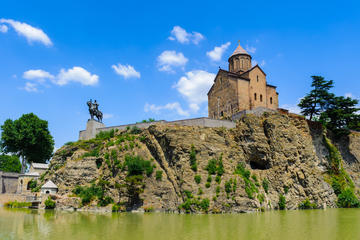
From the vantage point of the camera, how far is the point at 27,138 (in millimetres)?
41438

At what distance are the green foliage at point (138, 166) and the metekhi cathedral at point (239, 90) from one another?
13626 mm

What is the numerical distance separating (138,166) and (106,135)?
883 cm

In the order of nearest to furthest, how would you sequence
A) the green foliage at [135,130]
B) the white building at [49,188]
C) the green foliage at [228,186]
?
the green foliage at [228,186]
the white building at [49,188]
the green foliage at [135,130]

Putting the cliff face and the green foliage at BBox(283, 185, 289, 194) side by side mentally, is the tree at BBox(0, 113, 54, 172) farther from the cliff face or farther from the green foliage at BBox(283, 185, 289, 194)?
the green foliage at BBox(283, 185, 289, 194)

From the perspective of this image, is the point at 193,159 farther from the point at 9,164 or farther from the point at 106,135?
the point at 9,164

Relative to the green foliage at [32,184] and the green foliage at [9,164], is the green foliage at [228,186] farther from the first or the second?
the green foliage at [9,164]

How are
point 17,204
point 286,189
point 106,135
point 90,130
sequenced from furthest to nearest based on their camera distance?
point 90,130, point 106,135, point 17,204, point 286,189

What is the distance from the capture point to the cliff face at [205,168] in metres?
24.8

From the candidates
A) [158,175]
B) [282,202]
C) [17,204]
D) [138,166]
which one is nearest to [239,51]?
[282,202]

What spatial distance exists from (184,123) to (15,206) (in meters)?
20.5

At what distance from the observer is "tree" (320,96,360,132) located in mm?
35031

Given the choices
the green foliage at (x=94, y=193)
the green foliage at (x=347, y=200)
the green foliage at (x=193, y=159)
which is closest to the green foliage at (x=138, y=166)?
the green foliage at (x=94, y=193)

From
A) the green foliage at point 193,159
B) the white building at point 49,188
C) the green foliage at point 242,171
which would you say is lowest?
the white building at point 49,188

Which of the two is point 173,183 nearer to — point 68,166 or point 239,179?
point 239,179
